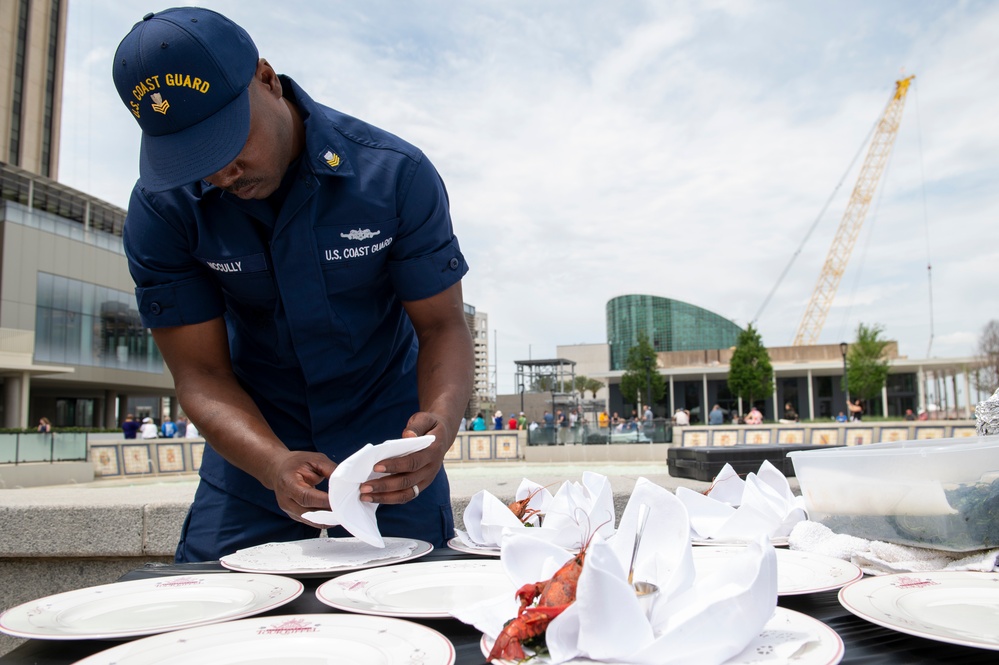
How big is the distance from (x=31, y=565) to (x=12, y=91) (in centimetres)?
5443

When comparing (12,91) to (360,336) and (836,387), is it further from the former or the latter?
(836,387)

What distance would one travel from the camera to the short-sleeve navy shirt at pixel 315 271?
1.92 metres

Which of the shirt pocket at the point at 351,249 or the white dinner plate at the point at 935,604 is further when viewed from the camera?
the shirt pocket at the point at 351,249

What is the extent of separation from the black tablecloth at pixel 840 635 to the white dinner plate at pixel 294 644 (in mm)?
56

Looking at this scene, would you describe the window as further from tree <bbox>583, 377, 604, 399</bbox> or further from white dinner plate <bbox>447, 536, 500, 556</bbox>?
tree <bbox>583, 377, 604, 399</bbox>

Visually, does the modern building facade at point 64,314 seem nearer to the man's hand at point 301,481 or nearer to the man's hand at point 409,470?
the man's hand at point 301,481

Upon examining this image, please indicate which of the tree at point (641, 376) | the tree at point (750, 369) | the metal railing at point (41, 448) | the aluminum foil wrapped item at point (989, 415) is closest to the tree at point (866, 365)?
the tree at point (750, 369)

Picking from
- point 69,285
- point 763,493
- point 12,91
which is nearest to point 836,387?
point 69,285

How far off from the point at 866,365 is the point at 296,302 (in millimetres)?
45948

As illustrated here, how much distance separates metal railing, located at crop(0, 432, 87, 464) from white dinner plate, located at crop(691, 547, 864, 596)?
56.8ft

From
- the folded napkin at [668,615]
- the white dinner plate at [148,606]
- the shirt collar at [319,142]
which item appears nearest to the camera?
the folded napkin at [668,615]

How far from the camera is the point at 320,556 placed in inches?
61.3

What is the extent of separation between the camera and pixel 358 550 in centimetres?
162

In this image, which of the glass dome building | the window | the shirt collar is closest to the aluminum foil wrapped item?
the shirt collar
